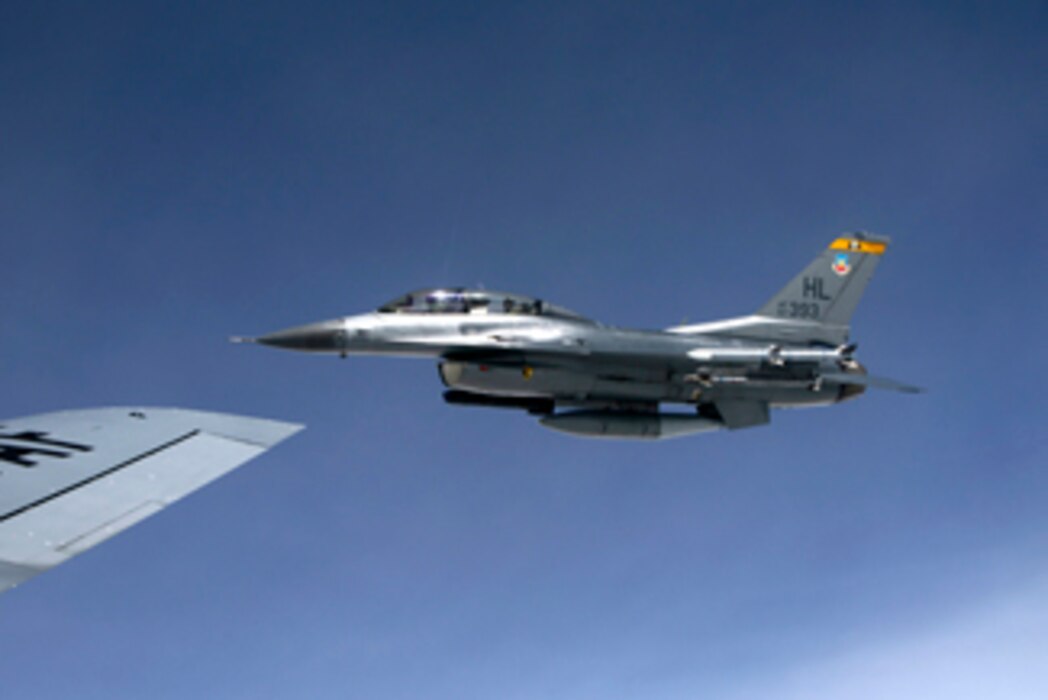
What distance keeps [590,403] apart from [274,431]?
13950mm

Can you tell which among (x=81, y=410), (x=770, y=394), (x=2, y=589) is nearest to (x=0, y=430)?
(x=81, y=410)

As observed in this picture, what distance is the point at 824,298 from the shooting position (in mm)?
25016

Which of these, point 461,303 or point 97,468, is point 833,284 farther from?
point 97,468

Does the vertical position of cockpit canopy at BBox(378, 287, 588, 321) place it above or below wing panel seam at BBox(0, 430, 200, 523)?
above

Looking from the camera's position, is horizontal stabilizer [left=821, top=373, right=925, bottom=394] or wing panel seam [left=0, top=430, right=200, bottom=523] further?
horizontal stabilizer [left=821, top=373, right=925, bottom=394]

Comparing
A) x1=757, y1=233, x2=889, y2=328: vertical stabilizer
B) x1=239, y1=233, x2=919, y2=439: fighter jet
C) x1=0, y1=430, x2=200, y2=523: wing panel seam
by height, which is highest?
x1=757, y1=233, x2=889, y2=328: vertical stabilizer

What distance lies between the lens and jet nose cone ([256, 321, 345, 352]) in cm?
1823

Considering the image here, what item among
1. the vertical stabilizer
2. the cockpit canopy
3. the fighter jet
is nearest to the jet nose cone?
the fighter jet

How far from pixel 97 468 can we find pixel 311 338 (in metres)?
12.8

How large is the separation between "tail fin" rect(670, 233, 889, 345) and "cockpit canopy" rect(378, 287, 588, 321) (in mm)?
6950

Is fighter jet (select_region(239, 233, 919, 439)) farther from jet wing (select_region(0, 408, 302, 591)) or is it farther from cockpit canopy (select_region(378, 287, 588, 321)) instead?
jet wing (select_region(0, 408, 302, 591))

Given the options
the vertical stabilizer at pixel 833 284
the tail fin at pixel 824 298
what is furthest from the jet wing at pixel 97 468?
the vertical stabilizer at pixel 833 284

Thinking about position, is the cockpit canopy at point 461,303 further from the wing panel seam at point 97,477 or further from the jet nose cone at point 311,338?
the wing panel seam at point 97,477

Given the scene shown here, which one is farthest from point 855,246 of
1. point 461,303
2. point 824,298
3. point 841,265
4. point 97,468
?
point 97,468
